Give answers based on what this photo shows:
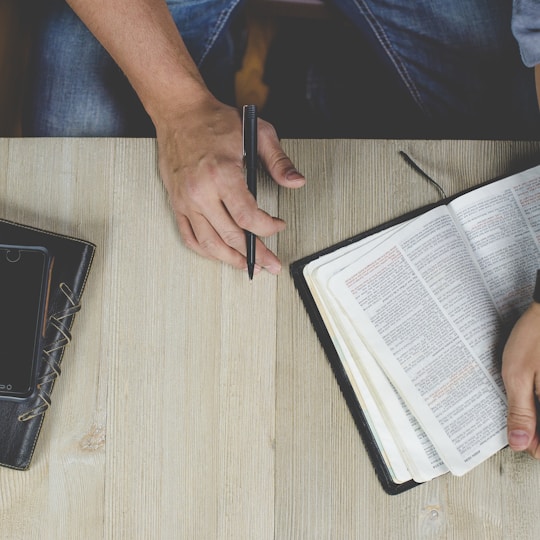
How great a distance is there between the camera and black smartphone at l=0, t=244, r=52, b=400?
0.72 metres

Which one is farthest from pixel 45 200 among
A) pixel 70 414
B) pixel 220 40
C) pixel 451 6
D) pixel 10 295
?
pixel 451 6

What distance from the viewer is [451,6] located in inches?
36.8

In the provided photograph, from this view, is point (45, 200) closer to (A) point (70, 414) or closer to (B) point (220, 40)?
(A) point (70, 414)

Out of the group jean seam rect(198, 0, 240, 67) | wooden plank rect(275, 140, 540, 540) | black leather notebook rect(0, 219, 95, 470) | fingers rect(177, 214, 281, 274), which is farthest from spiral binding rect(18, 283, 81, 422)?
jean seam rect(198, 0, 240, 67)

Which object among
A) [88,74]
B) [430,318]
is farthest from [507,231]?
[88,74]

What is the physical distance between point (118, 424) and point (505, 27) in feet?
2.65

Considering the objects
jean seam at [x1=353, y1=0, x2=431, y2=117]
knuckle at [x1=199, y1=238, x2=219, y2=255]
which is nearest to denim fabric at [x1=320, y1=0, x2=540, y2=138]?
jean seam at [x1=353, y1=0, x2=431, y2=117]

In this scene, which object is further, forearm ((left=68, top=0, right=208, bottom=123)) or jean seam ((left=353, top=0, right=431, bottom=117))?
jean seam ((left=353, top=0, right=431, bottom=117))

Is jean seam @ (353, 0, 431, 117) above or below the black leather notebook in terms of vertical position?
above

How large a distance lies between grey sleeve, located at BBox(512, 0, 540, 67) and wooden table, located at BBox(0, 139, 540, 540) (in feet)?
0.37

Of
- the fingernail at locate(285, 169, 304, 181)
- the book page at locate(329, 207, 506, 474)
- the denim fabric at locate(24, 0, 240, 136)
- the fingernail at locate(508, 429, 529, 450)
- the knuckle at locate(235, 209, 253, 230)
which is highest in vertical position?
the denim fabric at locate(24, 0, 240, 136)

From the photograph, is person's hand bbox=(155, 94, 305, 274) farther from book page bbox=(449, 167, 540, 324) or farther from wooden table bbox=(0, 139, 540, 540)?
book page bbox=(449, 167, 540, 324)

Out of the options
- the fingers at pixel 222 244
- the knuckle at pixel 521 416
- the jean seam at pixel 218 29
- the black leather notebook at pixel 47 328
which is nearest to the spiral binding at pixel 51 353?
the black leather notebook at pixel 47 328

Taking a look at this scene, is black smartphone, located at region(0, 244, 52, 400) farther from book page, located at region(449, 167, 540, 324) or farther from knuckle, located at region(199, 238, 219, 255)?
book page, located at region(449, 167, 540, 324)
